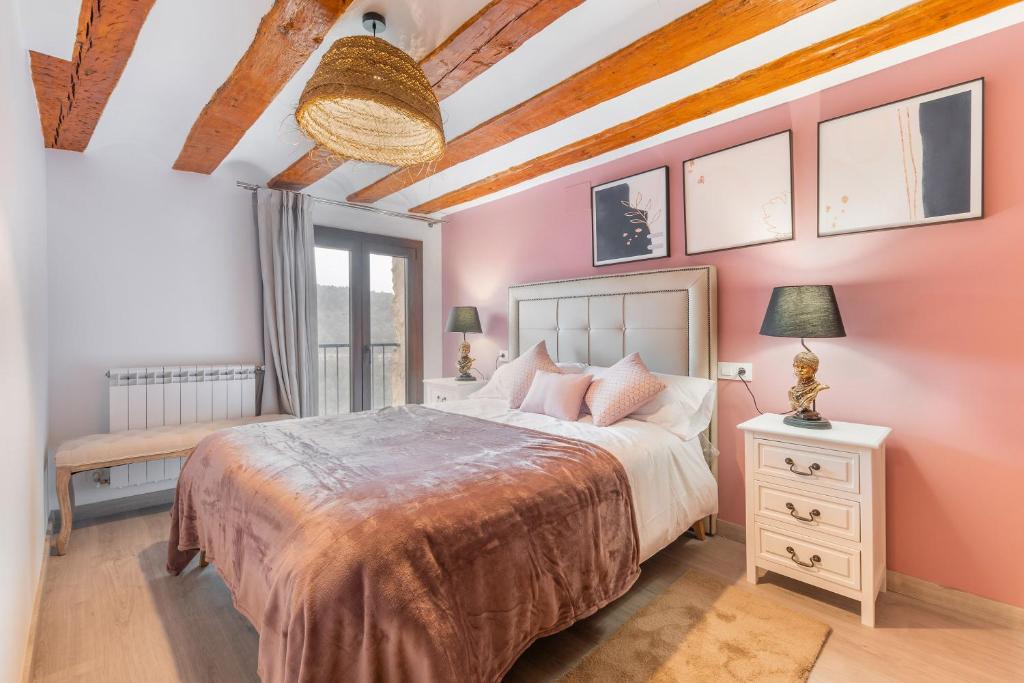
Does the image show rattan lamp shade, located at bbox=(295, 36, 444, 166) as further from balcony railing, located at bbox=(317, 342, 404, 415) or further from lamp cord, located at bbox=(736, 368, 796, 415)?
balcony railing, located at bbox=(317, 342, 404, 415)

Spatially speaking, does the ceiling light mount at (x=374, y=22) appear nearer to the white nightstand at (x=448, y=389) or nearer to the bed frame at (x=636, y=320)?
the bed frame at (x=636, y=320)

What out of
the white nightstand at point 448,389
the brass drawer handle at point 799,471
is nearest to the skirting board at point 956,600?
the brass drawer handle at point 799,471

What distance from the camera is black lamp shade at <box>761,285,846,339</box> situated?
208cm

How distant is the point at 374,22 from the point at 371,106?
1.04 feet

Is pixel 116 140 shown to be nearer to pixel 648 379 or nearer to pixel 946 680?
pixel 648 379

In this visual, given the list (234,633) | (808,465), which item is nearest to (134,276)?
(234,633)

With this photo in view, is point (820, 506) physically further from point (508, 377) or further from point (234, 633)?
point (234, 633)

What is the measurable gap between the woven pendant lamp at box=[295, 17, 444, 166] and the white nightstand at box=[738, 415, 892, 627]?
2068 millimetres

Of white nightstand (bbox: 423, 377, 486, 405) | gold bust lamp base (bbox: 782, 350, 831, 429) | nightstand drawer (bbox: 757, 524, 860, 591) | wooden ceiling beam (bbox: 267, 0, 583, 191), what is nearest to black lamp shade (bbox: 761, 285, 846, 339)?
gold bust lamp base (bbox: 782, 350, 831, 429)

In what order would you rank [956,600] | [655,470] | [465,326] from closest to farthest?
[956,600], [655,470], [465,326]

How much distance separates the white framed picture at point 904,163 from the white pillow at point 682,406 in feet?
3.33

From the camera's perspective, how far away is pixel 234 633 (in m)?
1.91

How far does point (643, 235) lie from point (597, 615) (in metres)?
2.30

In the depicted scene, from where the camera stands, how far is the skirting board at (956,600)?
75.7 inches
